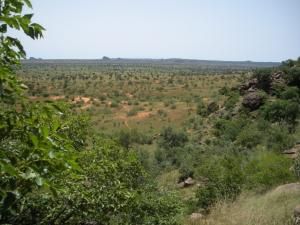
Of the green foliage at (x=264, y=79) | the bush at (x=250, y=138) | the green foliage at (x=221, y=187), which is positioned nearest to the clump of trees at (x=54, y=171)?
the green foliage at (x=221, y=187)

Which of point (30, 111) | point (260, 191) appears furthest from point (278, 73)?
point (30, 111)

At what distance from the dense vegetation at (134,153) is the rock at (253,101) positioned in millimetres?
69

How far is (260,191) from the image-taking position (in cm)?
1177

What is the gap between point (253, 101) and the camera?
2611 centimetres

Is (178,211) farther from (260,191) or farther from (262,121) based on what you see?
(262,121)

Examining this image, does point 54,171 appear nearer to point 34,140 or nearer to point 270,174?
point 34,140

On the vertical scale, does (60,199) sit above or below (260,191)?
above

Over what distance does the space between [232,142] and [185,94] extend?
2781cm

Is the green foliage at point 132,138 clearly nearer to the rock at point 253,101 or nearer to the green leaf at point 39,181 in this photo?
the rock at point 253,101

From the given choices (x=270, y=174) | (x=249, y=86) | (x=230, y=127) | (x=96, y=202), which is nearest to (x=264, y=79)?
(x=249, y=86)

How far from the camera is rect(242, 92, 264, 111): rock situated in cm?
2592

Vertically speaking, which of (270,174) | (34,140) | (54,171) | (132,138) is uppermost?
(34,140)

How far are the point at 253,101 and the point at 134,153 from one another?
62.6 feet

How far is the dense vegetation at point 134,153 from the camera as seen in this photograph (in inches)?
116
